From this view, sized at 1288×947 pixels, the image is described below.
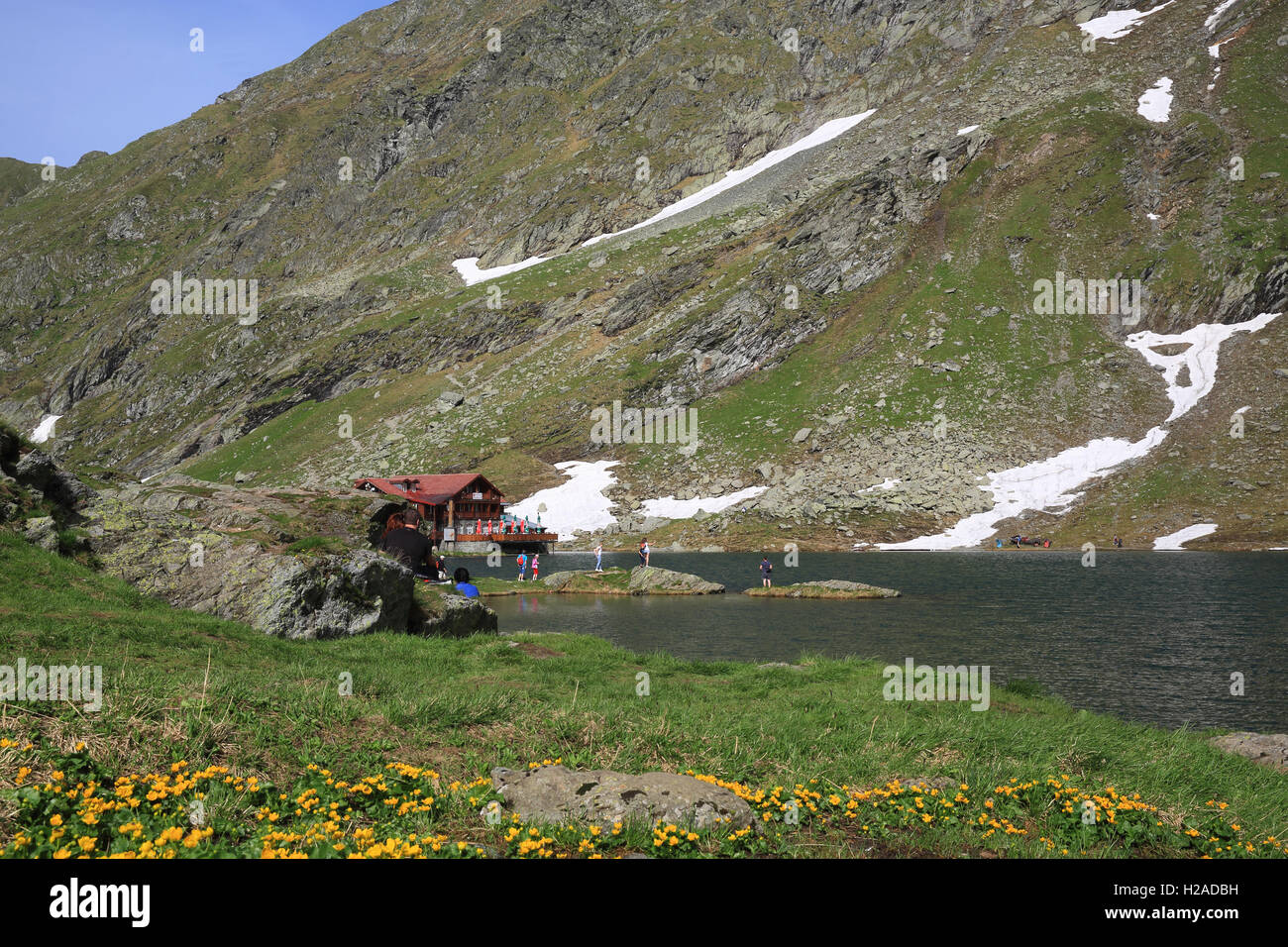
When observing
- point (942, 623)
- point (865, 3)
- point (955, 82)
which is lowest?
point (942, 623)

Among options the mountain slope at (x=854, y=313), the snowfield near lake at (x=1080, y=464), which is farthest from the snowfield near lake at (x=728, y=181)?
the snowfield near lake at (x=1080, y=464)

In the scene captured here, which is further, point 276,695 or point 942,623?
point 942,623

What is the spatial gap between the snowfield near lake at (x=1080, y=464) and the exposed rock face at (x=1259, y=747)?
61.5m

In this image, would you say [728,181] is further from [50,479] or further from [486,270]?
[50,479]

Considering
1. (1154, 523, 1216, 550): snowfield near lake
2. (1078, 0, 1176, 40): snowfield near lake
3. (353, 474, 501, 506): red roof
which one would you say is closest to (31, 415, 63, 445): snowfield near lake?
(353, 474, 501, 506): red roof

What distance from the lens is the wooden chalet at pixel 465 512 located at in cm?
8875

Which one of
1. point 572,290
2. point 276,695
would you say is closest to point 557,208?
point 572,290

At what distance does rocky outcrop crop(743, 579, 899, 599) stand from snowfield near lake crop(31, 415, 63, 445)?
698ft

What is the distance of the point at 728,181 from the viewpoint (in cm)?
18075

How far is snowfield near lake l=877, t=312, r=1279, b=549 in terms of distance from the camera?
77062mm

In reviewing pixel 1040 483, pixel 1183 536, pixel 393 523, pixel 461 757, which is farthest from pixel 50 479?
pixel 1040 483
